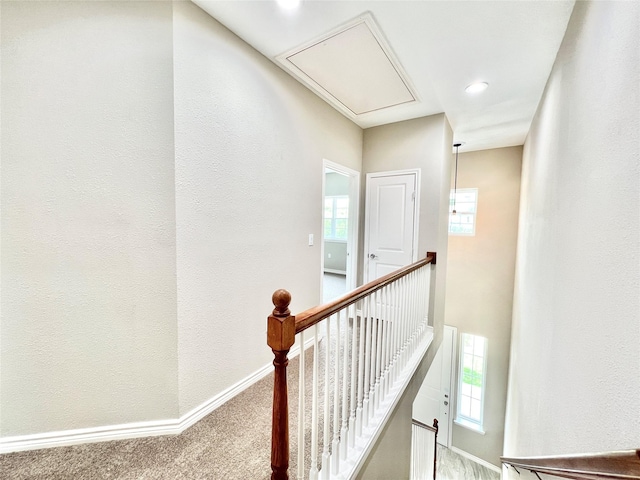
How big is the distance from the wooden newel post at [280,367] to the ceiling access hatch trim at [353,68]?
1.93m

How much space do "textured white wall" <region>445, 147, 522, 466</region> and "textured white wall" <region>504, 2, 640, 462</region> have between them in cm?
292

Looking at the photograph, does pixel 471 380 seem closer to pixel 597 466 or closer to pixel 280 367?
pixel 597 466

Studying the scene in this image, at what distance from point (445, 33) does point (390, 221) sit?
2056 mm

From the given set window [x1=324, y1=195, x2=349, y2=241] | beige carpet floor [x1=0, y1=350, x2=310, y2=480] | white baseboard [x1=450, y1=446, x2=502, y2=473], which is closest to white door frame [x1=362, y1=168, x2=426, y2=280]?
beige carpet floor [x1=0, y1=350, x2=310, y2=480]

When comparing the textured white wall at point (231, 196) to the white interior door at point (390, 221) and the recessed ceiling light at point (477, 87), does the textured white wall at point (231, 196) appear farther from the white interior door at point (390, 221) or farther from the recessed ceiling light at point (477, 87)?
the recessed ceiling light at point (477, 87)

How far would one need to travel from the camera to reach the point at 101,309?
152 cm

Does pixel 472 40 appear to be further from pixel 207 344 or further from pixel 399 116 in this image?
pixel 207 344

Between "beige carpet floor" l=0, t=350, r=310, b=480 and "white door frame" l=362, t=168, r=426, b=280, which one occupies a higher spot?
"white door frame" l=362, t=168, r=426, b=280

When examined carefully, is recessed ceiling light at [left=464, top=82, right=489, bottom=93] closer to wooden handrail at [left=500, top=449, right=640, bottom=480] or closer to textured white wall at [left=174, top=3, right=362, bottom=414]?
textured white wall at [left=174, top=3, right=362, bottom=414]


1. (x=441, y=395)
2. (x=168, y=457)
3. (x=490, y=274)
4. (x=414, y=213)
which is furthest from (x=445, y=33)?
(x=441, y=395)

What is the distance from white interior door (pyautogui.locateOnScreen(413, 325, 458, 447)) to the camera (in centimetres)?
516

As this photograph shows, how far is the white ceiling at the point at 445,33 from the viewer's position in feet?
5.35

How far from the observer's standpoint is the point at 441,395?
5254 millimetres

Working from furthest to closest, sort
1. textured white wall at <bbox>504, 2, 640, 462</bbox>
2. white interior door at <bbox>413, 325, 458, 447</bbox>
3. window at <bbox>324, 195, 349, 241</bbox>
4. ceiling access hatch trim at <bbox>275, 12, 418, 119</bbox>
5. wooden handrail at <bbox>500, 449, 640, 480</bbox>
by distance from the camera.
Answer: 1. window at <bbox>324, 195, 349, 241</bbox>
2. white interior door at <bbox>413, 325, 458, 447</bbox>
3. ceiling access hatch trim at <bbox>275, 12, 418, 119</bbox>
4. textured white wall at <bbox>504, 2, 640, 462</bbox>
5. wooden handrail at <bbox>500, 449, 640, 480</bbox>
